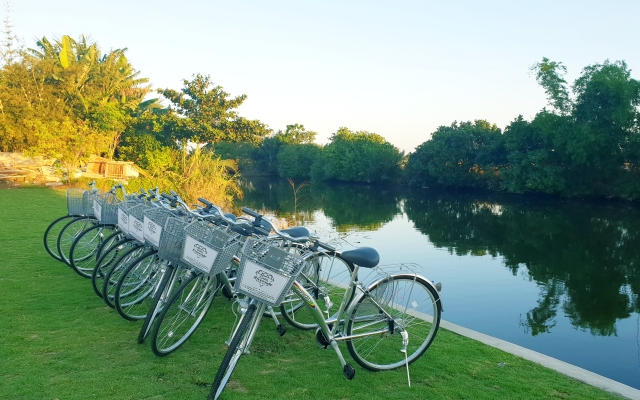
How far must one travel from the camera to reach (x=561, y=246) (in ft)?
47.6

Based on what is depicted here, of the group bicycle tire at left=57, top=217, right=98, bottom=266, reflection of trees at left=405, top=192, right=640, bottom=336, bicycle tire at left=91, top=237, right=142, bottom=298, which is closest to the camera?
bicycle tire at left=91, top=237, right=142, bottom=298

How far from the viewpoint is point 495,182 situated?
126ft

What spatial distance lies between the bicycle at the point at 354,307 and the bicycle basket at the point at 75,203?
11.1 ft

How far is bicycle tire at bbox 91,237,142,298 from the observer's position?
4.75m

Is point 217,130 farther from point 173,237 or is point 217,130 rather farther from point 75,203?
point 173,237

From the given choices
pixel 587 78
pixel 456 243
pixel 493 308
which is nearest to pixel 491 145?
pixel 587 78

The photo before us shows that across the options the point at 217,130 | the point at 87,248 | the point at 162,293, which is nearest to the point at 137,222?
the point at 162,293

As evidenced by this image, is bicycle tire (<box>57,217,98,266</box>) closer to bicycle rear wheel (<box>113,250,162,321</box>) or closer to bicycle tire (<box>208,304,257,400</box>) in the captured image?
bicycle rear wheel (<box>113,250,162,321</box>)

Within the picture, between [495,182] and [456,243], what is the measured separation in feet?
84.1

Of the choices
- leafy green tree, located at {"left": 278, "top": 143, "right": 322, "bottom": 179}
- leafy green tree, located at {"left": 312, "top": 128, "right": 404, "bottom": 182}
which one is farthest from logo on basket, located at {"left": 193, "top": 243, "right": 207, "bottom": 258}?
leafy green tree, located at {"left": 278, "top": 143, "right": 322, "bottom": 179}

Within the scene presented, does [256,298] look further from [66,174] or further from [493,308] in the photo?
[66,174]

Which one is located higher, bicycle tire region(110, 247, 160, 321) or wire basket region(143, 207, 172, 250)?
wire basket region(143, 207, 172, 250)

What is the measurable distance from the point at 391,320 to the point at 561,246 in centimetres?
1275

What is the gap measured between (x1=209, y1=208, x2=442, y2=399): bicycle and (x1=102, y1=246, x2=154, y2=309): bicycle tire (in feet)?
4.74
